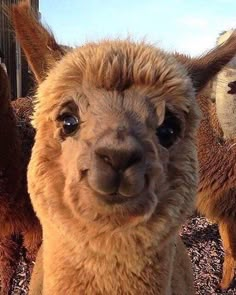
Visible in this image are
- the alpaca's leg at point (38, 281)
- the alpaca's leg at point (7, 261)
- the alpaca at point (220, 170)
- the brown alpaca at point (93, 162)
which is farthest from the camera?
the alpaca at point (220, 170)

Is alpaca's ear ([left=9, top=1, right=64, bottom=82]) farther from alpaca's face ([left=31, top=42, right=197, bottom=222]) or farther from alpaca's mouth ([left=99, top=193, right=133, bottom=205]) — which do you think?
alpaca's mouth ([left=99, top=193, right=133, bottom=205])

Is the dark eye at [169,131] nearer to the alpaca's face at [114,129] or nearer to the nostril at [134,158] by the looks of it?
the alpaca's face at [114,129]

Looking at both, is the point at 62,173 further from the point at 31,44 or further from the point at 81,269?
the point at 31,44

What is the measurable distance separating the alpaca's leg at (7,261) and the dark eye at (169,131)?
2223mm

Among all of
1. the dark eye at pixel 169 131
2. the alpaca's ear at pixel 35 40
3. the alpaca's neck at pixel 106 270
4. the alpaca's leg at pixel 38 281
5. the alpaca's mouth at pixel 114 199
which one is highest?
the alpaca's ear at pixel 35 40

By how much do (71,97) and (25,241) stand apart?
7.01ft

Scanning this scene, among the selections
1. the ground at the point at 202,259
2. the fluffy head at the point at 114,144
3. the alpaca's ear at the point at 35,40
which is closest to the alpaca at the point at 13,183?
the ground at the point at 202,259

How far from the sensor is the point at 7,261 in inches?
152

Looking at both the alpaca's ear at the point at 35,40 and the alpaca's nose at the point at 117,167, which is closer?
the alpaca's nose at the point at 117,167

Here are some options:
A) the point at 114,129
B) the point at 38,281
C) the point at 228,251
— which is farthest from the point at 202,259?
the point at 114,129

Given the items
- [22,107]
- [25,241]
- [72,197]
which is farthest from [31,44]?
[22,107]

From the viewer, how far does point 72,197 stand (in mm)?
1745

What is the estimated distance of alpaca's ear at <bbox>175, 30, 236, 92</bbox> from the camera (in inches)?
89.1

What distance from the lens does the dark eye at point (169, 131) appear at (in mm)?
1877
